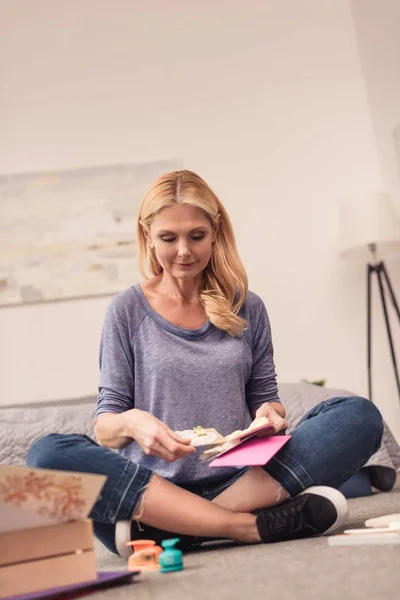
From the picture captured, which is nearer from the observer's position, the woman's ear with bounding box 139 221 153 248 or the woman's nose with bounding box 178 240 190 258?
the woman's nose with bounding box 178 240 190 258

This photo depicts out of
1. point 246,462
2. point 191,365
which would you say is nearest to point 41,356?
point 191,365

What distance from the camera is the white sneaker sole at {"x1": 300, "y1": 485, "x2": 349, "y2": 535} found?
5.20 ft

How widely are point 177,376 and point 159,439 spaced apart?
0.97 ft

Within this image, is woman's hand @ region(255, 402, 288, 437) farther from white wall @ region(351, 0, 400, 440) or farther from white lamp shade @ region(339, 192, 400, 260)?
white wall @ region(351, 0, 400, 440)

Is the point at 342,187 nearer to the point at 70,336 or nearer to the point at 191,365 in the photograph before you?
the point at 70,336

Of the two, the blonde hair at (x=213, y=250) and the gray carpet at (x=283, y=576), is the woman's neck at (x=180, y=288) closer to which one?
the blonde hair at (x=213, y=250)

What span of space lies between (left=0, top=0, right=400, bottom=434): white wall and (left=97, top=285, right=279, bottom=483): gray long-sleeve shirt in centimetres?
199

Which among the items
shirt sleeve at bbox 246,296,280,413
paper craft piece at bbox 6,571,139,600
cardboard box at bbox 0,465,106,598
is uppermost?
shirt sleeve at bbox 246,296,280,413

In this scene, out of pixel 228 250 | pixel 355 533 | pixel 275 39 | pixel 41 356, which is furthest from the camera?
pixel 275 39

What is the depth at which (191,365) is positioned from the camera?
182cm

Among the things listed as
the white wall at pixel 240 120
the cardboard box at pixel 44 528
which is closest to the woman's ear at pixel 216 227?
the cardboard box at pixel 44 528

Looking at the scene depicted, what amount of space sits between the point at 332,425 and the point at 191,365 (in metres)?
0.32

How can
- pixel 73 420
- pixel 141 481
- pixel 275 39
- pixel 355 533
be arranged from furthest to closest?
pixel 275 39, pixel 73 420, pixel 141 481, pixel 355 533

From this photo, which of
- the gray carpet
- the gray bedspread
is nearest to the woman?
the gray carpet
